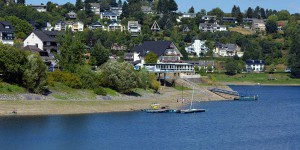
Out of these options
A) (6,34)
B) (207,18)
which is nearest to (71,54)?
(6,34)

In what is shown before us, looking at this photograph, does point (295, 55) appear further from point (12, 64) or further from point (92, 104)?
point (12, 64)

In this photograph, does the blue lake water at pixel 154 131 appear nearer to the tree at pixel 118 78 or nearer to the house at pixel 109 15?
the tree at pixel 118 78

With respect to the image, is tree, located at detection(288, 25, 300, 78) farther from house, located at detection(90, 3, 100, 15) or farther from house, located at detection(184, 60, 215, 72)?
house, located at detection(90, 3, 100, 15)

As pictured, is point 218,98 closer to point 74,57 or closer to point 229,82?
point 74,57

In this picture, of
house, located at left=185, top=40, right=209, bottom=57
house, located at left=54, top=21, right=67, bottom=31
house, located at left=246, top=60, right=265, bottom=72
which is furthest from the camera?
house, located at left=185, top=40, right=209, bottom=57

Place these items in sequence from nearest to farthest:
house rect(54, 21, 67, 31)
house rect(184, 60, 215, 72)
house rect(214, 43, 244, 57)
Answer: house rect(184, 60, 215, 72) < house rect(54, 21, 67, 31) < house rect(214, 43, 244, 57)

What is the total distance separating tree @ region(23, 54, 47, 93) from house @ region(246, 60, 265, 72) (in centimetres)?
8397

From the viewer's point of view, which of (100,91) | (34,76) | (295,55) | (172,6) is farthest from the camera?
(172,6)

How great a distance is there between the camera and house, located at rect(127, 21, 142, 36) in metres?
163

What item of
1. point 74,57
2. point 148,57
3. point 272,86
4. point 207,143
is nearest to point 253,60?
point 272,86

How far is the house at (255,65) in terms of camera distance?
14712 cm

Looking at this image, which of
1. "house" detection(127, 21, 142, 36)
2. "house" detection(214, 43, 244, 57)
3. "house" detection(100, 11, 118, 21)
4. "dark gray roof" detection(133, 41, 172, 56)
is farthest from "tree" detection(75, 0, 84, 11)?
"dark gray roof" detection(133, 41, 172, 56)

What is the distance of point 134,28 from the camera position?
543ft

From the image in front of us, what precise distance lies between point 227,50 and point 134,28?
24052 millimetres
